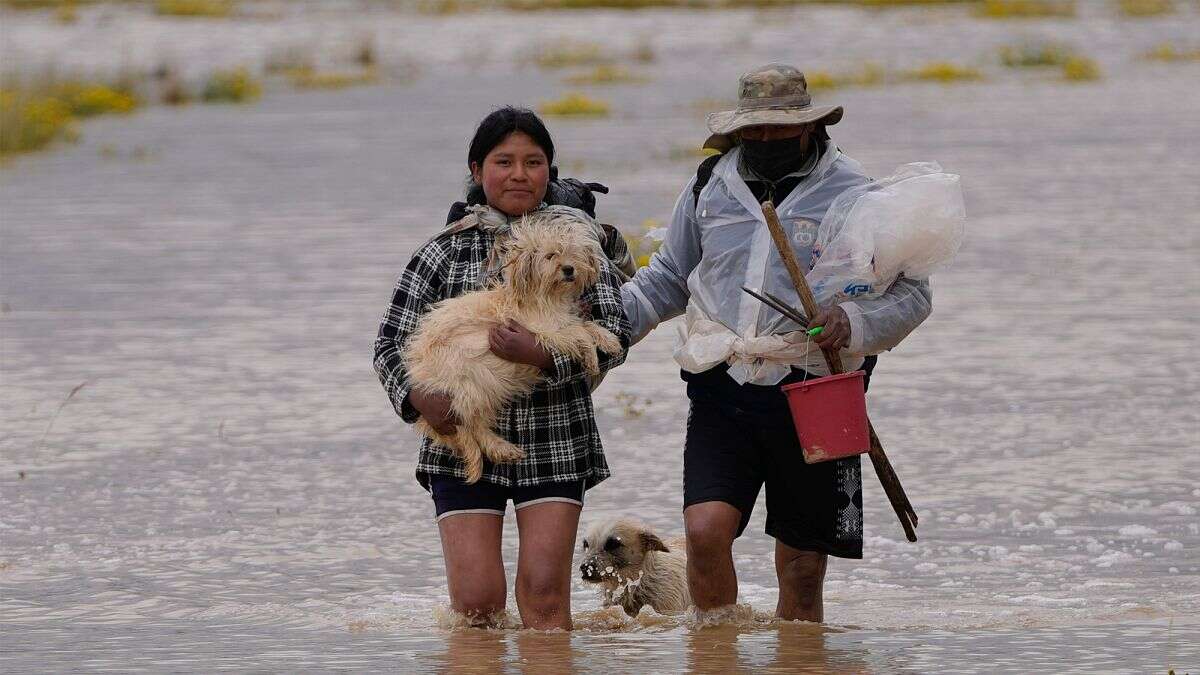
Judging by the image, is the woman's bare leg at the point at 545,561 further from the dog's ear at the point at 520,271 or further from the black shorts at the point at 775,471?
the dog's ear at the point at 520,271

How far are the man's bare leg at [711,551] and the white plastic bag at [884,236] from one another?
729 millimetres

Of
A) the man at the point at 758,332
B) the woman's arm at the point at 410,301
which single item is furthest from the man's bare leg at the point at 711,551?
the woman's arm at the point at 410,301

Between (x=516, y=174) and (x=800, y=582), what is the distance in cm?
162

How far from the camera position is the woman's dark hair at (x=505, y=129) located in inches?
238

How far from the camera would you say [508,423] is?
6074 mm

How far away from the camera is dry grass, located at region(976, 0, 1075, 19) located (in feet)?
191

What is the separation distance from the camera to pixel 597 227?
6.15 metres

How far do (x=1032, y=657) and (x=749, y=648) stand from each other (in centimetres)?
85

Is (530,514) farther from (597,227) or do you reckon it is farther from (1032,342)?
(1032,342)

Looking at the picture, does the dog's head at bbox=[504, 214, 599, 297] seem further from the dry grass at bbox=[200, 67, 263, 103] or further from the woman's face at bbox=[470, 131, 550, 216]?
the dry grass at bbox=[200, 67, 263, 103]

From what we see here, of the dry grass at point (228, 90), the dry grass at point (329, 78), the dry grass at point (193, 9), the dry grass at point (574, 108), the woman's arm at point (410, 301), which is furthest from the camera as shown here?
the dry grass at point (193, 9)

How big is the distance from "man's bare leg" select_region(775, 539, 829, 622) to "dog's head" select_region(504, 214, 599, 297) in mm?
1180

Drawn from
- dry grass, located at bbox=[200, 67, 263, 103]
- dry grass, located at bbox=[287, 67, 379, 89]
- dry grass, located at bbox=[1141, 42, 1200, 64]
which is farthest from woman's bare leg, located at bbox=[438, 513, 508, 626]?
dry grass, located at bbox=[1141, 42, 1200, 64]

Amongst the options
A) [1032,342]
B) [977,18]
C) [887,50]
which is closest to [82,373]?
[1032,342]
